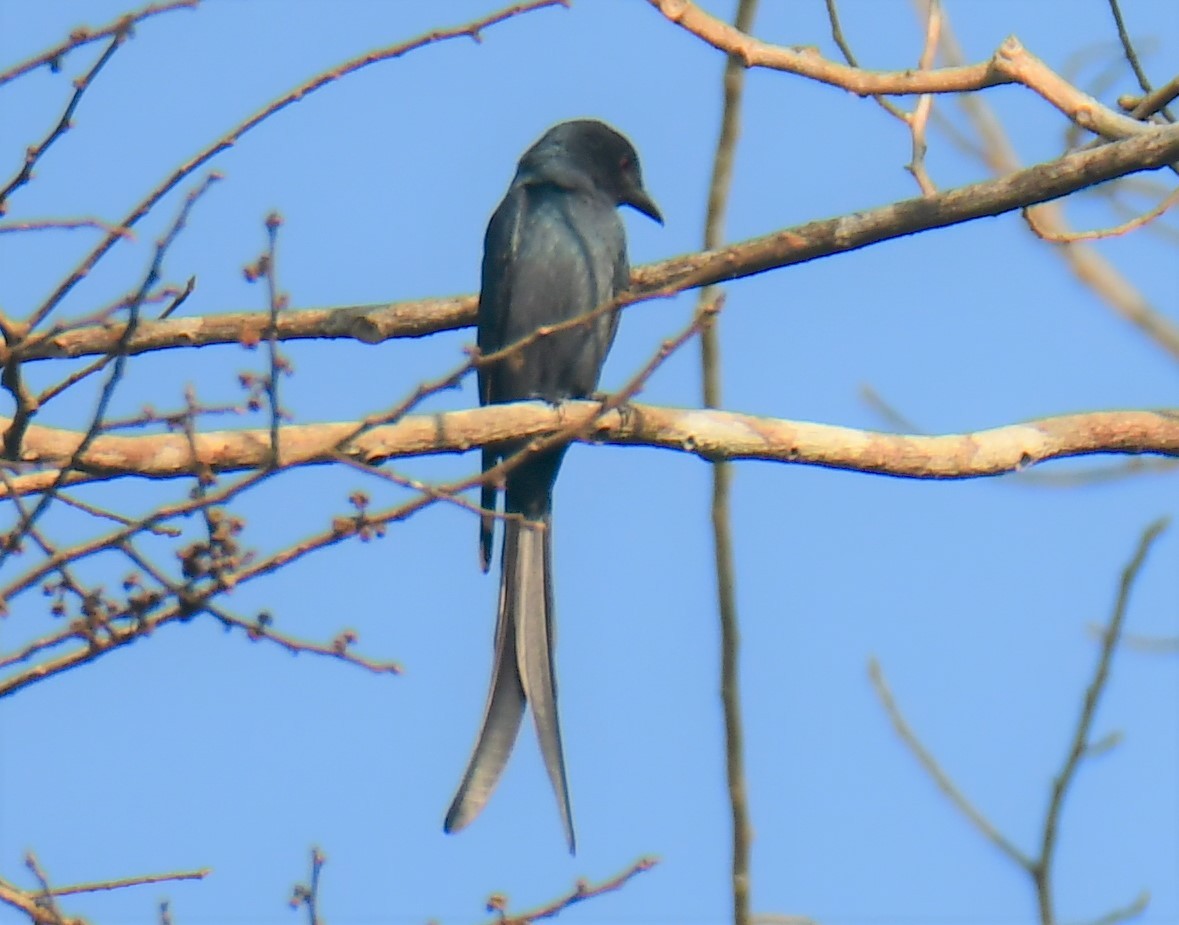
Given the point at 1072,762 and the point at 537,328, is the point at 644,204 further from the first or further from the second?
the point at 1072,762

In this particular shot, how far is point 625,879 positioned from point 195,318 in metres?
2.08

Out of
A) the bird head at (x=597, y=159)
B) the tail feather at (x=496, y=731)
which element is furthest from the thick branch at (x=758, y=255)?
the bird head at (x=597, y=159)

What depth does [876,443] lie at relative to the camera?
12.4 ft

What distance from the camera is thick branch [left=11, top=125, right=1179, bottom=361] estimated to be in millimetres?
3677

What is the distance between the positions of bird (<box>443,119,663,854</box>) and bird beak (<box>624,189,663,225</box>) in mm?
118

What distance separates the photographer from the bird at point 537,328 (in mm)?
4578

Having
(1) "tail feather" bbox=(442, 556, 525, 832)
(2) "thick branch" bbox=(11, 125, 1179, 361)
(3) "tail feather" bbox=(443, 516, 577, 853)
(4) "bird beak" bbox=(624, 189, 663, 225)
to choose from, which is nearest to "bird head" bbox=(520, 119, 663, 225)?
(4) "bird beak" bbox=(624, 189, 663, 225)

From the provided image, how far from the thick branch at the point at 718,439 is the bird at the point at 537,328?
0.61 meters

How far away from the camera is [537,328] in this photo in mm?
5113

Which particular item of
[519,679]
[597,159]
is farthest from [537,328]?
[519,679]

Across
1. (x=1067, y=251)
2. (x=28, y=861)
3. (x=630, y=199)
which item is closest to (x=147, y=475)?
(x=28, y=861)

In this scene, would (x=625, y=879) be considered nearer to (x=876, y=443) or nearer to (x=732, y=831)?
(x=732, y=831)

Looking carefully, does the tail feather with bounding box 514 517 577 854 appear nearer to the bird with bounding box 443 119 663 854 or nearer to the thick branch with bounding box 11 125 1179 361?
the bird with bounding box 443 119 663 854

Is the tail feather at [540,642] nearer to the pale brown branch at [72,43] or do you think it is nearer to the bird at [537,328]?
the bird at [537,328]
